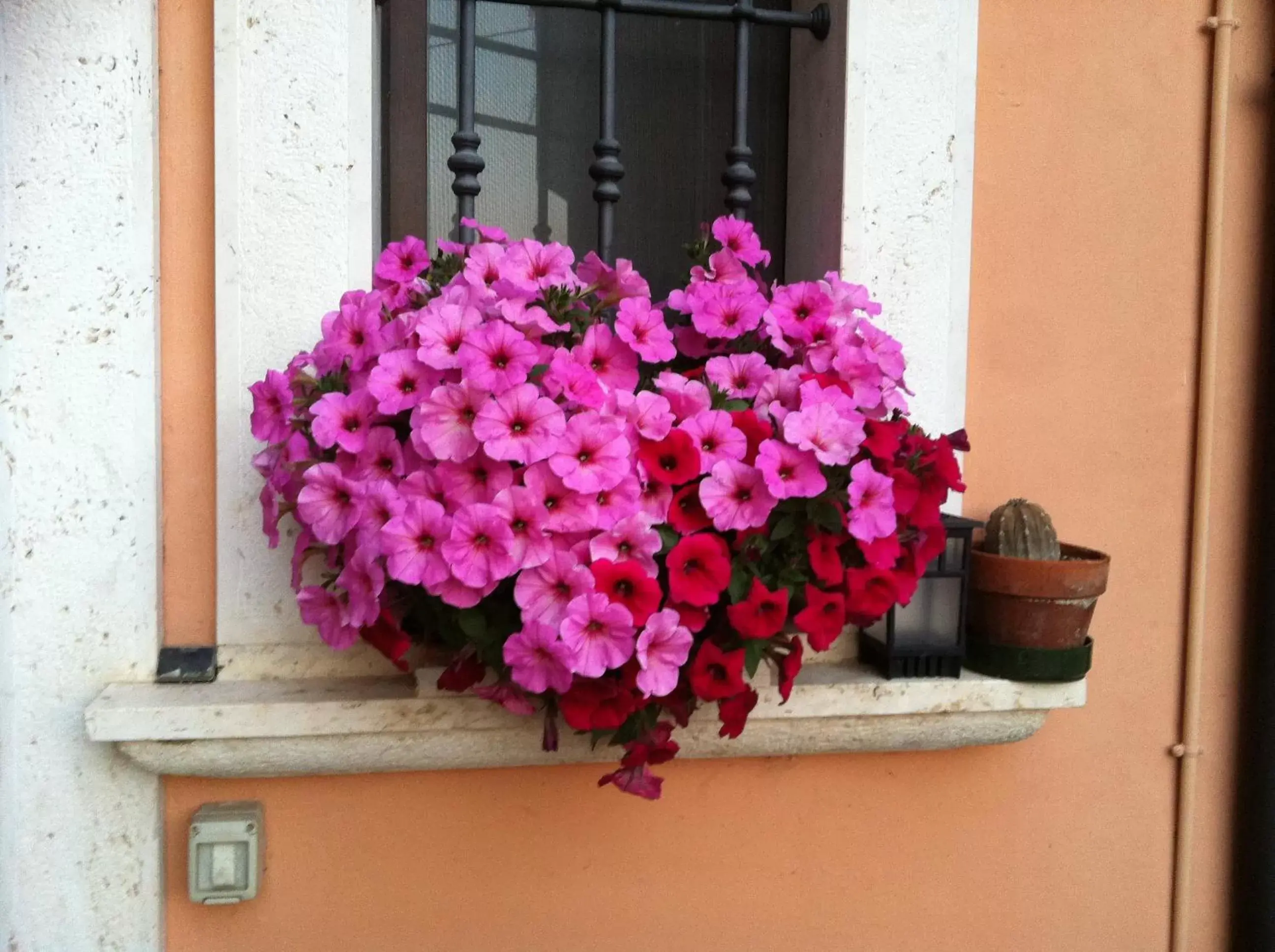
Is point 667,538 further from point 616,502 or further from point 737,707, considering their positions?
point 737,707

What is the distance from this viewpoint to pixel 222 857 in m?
1.32

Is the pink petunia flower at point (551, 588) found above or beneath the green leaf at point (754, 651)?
above

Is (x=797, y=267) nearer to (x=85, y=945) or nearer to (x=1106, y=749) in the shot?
(x=1106, y=749)

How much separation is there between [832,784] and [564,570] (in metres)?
0.76

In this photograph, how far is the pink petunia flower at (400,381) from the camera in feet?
3.58

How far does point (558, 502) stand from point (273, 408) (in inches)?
18.0

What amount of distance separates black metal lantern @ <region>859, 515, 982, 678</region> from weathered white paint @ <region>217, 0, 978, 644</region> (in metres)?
0.23

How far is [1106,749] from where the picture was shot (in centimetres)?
162

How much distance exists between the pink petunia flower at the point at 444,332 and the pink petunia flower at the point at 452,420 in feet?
0.13

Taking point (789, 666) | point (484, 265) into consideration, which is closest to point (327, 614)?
point (484, 265)

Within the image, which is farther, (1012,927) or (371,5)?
(1012,927)

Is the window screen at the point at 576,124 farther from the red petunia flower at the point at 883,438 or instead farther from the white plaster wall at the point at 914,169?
the red petunia flower at the point at 883,438

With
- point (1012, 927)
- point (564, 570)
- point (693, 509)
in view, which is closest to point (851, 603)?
point (693, 509)

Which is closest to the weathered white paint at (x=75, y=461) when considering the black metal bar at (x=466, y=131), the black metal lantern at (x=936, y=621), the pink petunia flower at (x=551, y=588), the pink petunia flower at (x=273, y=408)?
the pink petunia flower at (x=273, y=408)
